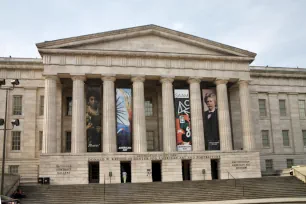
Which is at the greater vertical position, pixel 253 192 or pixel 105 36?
pixel 105 36

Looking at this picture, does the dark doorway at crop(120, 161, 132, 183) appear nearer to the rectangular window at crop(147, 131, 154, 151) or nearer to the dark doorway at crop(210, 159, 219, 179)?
the rectangular window at crop(147, 131, 154, 151)

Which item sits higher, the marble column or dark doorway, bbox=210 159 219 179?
the marble column

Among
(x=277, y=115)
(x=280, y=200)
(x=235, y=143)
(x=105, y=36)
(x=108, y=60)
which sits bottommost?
(x=280, y=200)

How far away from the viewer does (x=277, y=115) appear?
4731 centimetres

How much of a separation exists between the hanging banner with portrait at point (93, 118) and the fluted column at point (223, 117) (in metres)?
12.8

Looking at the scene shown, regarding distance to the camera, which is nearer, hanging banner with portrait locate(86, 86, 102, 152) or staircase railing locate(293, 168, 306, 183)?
staircase railing locate(293, 168, 306, 183)

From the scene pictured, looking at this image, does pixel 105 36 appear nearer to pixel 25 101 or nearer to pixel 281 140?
pixel 25 101

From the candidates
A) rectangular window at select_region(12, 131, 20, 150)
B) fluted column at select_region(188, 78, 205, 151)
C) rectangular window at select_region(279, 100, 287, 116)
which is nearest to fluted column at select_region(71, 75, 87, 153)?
rectangular window at select_region(12, 131, 20, 150)

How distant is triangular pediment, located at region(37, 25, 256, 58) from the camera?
3850 cm

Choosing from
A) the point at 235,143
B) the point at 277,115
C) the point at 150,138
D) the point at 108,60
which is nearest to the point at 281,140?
the point at 277,115

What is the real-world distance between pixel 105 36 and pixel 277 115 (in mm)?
23433

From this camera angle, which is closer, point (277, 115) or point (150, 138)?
point (150, 138)

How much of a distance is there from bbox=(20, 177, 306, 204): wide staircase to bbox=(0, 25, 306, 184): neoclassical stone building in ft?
12.2

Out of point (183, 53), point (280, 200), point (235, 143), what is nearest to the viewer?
point (280, 200)
